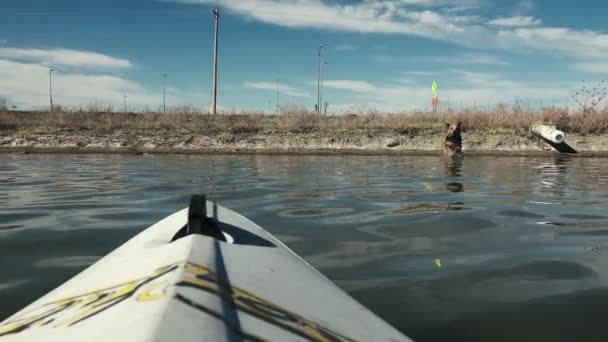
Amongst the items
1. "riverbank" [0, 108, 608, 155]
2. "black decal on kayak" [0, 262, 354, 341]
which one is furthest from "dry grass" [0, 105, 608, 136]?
"black decal on kayak" [0, 262, 354, 341]

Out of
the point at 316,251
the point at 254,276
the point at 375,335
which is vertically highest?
the point at 254,276

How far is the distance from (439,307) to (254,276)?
103 cm

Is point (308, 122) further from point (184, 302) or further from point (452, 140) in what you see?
point (184, 302)

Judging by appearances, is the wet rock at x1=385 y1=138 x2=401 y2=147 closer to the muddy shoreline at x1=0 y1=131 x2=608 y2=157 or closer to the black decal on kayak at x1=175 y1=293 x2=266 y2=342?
the muddy shoreline at x1=0 y1=131 x2=608 y2=157

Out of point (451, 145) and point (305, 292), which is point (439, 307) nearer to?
point (305, 292)

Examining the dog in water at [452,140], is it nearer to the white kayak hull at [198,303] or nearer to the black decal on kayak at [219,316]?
the white kayak hull at [198,303]

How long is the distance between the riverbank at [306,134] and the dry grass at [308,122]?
1.4 inches

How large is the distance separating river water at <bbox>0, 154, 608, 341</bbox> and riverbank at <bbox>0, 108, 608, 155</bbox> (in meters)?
8.72

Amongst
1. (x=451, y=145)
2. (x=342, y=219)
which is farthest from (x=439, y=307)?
(x=451, y=145)

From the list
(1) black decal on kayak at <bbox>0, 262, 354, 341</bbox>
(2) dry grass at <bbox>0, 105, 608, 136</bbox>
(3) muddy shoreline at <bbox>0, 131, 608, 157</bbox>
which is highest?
(2) dry grass at <bbox>0, 105, 608, 136</bbox>

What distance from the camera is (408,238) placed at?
336 cm

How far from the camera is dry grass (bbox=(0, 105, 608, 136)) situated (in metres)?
17.1

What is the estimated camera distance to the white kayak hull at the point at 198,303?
0.92 meters

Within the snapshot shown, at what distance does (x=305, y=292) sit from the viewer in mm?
1436
